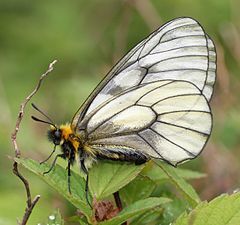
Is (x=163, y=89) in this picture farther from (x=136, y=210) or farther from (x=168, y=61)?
(x=136, y=210)

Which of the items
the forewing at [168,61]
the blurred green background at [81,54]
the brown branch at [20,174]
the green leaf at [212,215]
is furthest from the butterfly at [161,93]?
the blurred green background at [81,54]

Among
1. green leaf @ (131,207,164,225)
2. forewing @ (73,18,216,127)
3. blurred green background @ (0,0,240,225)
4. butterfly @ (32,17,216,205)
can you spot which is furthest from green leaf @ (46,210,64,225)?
blurred green background @ (0,0,240,225)

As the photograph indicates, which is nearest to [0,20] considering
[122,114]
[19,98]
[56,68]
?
[56,68]

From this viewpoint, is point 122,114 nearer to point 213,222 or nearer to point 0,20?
point 213,222

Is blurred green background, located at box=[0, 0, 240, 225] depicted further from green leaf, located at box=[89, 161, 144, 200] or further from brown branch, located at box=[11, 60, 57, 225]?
brown branch, located at box=[11, 60, 57, 225]

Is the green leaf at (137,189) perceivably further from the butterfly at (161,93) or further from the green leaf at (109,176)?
the butterfly at (161,93)

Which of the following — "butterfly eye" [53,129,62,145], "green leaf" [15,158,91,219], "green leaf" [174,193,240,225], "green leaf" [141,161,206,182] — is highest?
"butterfly eye" [53,129,62,145]

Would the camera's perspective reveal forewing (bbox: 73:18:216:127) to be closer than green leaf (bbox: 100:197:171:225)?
No

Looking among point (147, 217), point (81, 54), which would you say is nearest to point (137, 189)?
point (147, 217)
